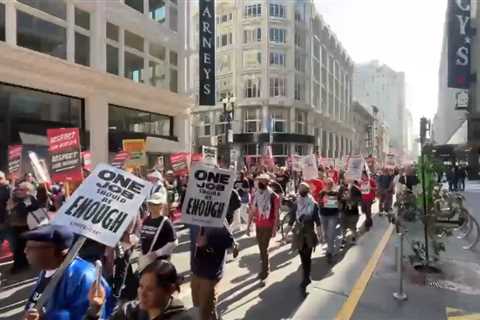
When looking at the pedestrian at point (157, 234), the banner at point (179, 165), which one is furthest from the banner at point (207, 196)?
the banner at point (179, 165)

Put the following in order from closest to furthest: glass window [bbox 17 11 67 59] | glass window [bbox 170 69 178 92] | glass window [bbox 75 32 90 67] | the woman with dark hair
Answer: the woman with dark hair < glass window [bbox 17 11 67 59] < glass window [bbox 75 32 90 67] < glass window [bbox 170 69 178 92]

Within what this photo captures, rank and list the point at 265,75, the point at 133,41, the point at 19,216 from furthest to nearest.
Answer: the point at 265,75 → the point at 133,41 → the point at 19,216

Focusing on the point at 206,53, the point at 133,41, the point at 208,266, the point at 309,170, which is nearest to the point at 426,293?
the point at 208,266

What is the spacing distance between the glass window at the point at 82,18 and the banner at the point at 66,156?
39.7 feet

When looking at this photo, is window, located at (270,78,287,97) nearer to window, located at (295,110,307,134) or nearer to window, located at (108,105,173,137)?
window, located at (295,110,307,134)

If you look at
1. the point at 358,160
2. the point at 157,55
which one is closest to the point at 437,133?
the point at 157,55

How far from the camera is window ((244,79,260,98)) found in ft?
189

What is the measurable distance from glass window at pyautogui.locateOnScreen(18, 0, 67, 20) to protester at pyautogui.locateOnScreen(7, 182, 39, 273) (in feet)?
38.3

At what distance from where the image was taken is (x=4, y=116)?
17.4 m

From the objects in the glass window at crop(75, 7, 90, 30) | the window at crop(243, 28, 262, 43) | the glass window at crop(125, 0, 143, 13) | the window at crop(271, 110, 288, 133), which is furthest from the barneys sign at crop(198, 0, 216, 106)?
the window at crop(243, 28, 262, 43)

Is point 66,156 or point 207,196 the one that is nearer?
point 207,196

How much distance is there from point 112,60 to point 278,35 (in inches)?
1476

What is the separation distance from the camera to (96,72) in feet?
68.6

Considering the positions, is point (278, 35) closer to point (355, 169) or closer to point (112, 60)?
point (112, 60)
